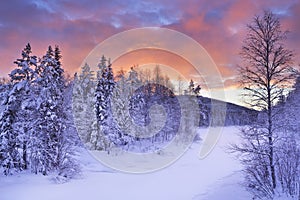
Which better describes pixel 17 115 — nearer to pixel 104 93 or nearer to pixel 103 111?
pixel 103 111

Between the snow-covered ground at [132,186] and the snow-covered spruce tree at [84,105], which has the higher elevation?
the snow-covered spruce tree at [84,105]

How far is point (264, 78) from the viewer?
1384cm

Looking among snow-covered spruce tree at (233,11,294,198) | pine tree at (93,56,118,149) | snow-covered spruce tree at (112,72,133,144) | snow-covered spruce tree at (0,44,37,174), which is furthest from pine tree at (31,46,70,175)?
snow-covered spruce tree at (233,11,294,198)

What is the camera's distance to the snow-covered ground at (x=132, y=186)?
14.1 metres

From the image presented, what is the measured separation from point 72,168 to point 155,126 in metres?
25.3

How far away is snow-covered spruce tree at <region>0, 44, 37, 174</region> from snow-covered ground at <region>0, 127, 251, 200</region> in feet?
4.72

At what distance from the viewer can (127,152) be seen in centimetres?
3422

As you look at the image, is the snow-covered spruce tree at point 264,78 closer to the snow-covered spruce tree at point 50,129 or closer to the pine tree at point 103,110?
the snow-covered spruce tree at point 50,129

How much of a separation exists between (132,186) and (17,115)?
35.3 feet

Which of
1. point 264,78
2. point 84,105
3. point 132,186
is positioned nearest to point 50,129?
point 132,186

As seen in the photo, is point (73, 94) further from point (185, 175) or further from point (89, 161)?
point (185, 175)

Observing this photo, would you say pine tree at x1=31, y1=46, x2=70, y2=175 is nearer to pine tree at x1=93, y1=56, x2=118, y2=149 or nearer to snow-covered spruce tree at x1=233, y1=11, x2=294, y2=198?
pine tree at x1=93, y1=56, x2=118, y2=149

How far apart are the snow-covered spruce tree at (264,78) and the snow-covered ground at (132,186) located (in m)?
2.21

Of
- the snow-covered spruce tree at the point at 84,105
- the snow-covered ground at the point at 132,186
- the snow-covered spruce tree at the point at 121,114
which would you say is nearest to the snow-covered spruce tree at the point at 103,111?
the snow-covered spruce tree at the point at 84,105
